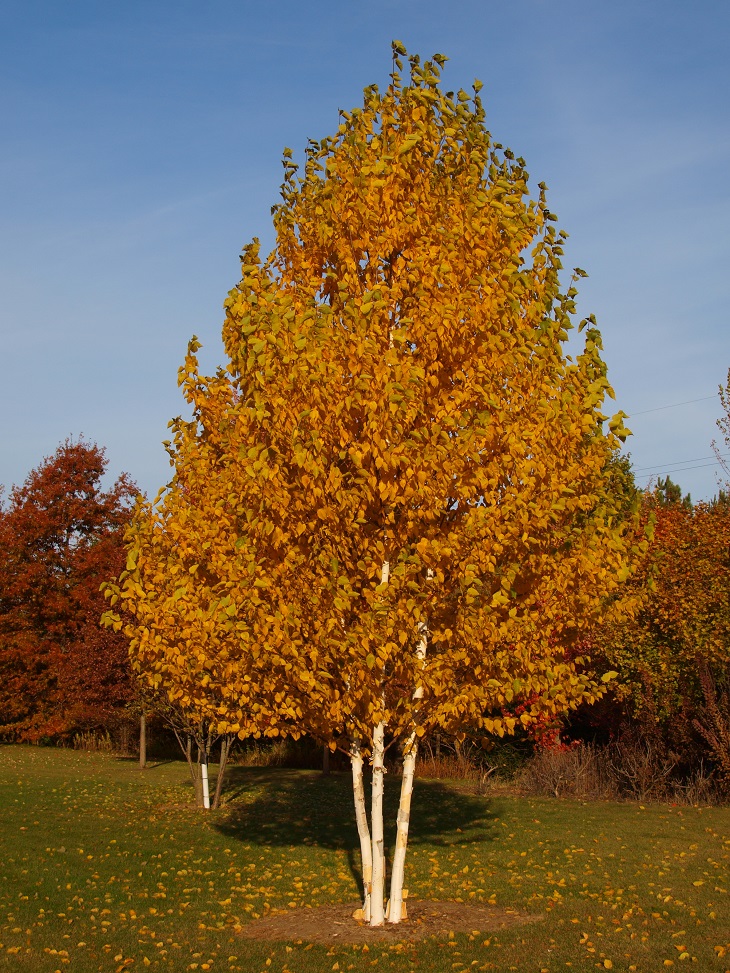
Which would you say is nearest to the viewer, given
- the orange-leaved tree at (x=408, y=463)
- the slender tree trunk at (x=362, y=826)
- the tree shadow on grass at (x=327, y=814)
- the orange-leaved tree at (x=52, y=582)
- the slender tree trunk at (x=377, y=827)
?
the orange-leaved tree at (x=408, y=463)

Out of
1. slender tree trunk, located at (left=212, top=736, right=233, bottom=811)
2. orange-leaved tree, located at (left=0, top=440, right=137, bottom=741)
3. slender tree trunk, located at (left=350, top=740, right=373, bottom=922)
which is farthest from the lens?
orange-leaved tree, located at (left=0, top=440, right=137, bottom=741)

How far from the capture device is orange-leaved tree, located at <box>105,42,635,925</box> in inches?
290

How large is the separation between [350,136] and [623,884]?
359 inches

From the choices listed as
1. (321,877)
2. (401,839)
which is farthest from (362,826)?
(321,877)

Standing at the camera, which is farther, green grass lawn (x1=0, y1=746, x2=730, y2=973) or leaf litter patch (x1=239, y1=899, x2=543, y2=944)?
leaf litter patch (x1=239, y1=899, x2=543, y2=944)

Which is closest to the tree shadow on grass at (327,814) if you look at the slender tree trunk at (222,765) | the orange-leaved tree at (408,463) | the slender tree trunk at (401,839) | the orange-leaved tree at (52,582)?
the slender tree trunk at (222,765)

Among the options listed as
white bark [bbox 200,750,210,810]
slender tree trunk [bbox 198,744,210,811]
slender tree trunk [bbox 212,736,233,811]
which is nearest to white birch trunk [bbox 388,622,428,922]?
slender tree trunk [bbox 212,736,233,811]

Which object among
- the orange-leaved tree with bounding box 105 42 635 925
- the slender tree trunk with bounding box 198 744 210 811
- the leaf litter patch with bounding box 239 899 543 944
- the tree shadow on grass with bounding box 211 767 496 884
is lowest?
the tree shadow on grass with bounding box 211 767 496 884

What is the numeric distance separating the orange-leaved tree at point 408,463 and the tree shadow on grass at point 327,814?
472 centimetres

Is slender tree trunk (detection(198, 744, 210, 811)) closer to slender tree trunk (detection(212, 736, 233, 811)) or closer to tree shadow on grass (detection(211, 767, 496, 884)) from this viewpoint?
slender tree trunk (detection(212, 736, 233, 811))

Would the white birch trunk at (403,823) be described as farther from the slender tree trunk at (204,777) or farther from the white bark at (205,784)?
the white bark at (205,784)

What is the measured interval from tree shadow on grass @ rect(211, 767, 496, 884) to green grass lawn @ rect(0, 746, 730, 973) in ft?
0.25

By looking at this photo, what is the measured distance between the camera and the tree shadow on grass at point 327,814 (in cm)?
1403

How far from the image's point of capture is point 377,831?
8.51m
